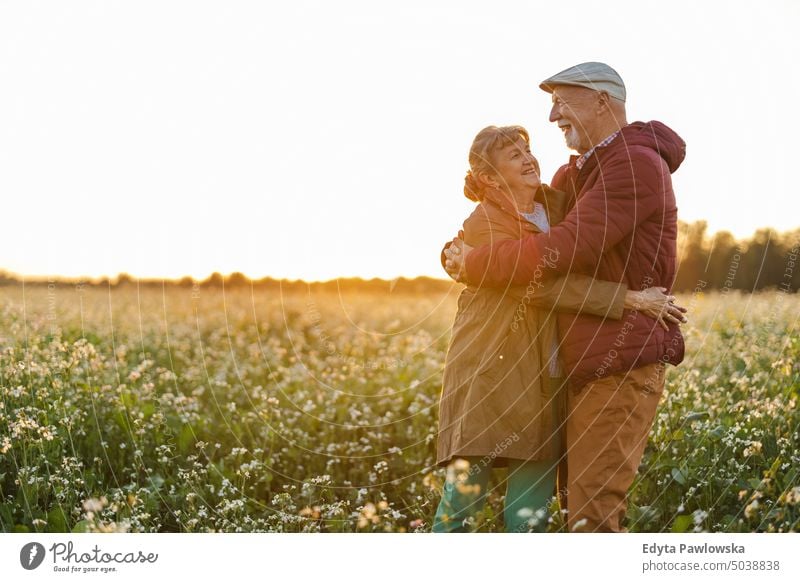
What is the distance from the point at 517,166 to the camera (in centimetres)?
459

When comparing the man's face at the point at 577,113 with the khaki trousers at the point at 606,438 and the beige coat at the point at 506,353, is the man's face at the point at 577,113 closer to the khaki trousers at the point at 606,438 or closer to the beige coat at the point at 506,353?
the beige coat at the point at 506,353

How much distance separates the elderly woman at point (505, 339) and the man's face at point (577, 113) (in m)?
0.36

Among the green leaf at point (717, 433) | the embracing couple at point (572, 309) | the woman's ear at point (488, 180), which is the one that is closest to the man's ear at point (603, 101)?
the embracing couple at point (572, 309)

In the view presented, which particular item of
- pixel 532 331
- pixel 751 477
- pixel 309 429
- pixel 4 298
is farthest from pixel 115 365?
pixel 751 477

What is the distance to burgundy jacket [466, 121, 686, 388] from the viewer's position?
178 inches

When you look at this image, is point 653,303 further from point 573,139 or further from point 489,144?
point 489,144

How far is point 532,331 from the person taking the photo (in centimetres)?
473

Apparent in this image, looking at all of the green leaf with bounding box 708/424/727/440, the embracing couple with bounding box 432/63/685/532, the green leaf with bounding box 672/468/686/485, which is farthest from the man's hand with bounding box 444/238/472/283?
the green leaf with bounding box 708/424/727/440

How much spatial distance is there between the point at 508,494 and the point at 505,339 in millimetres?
897

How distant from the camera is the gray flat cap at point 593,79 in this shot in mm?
4727

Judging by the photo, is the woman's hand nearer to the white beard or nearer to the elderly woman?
the elderly woman
